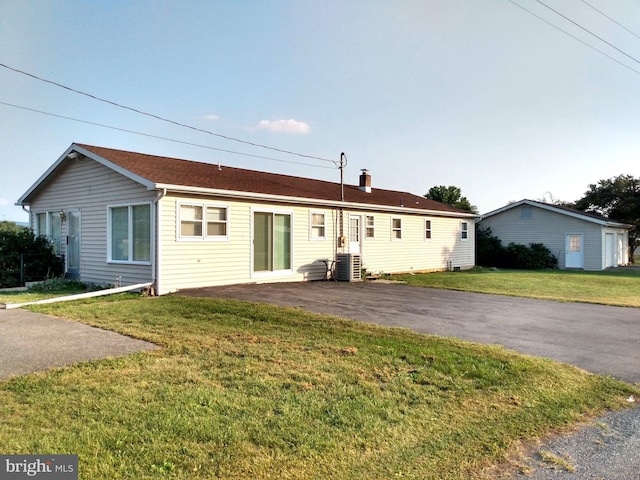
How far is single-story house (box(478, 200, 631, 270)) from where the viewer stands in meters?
25.9

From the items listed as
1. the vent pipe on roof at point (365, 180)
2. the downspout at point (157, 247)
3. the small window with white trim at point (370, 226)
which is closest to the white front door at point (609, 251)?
the vent pipe on roof at point (365, 180)

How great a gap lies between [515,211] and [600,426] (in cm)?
2763

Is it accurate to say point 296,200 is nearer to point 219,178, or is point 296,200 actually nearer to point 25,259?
point 219,178

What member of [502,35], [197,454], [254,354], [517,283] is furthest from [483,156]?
[197,454]

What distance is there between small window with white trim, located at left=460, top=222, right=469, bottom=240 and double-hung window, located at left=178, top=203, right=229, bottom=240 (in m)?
15.1

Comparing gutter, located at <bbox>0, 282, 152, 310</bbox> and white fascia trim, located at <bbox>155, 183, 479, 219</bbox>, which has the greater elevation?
white fascia trim, located at <bbox>155, 183, 479, 219</bbox>

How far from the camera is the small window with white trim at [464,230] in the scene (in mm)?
23719

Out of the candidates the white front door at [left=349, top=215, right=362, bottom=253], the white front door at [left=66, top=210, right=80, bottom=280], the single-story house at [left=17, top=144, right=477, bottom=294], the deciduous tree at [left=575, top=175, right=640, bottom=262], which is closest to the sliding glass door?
the single-story house at [left=17, top=144, right=477, bottom=294]

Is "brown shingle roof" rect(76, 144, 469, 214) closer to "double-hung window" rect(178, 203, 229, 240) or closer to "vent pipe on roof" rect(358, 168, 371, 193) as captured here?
"double-hung window" rect(178, 203, 229, 240)

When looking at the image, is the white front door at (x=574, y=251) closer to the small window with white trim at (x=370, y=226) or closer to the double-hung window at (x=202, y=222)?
the small window with white trim at (x=370, y=226)

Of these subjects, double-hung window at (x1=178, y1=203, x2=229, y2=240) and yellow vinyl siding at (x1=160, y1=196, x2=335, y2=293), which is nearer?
yellow vinyl siding at (x1=160, y1=196, x2=335, y2=293)

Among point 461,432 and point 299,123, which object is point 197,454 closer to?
point 461,432

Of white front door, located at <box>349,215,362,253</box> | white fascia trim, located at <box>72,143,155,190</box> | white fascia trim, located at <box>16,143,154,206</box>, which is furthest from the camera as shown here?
white front door, located at <box>349,215,362,253</box>

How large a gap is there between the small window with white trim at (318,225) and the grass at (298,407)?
9358 mm
